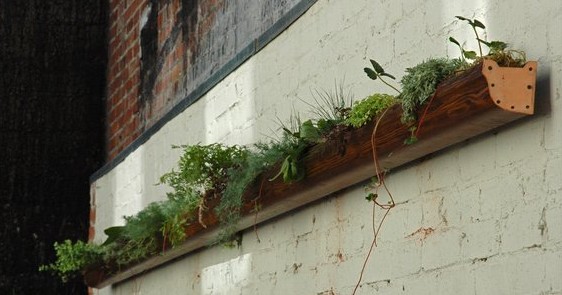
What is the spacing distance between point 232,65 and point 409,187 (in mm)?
1712

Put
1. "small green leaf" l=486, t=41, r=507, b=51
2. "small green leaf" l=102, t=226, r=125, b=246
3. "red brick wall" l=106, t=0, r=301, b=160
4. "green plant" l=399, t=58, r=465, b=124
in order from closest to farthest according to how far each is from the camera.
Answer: "small green leaf" l=486, t=41, r=507, b=51, "green plant" l=399, t=58, r=465, b=124, "red brick wall" l=106, t=0, r=301, b=160, "small green leaf" l=102, t=226, r=125, b=246

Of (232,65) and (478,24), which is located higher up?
(232,65)

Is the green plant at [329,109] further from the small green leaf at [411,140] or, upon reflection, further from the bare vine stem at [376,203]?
the small green leaf at [411,140]

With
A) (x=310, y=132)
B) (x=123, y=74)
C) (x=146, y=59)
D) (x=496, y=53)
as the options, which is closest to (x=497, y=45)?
(x=496, y=53)

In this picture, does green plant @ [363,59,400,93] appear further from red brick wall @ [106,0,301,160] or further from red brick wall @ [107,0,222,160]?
red brick wall @ [107,0,222,160]

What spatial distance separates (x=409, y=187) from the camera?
3.37 meters

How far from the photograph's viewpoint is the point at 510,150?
2.89 metres

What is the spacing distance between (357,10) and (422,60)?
1.69 ft

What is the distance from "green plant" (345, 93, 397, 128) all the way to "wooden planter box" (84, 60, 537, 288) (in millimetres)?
28

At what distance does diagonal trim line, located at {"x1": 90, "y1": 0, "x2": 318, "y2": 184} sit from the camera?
4.33 meters

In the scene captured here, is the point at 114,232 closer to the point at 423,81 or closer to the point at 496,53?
the point at 423,81

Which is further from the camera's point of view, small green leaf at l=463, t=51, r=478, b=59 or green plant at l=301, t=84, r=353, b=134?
green plant at l=301, t=84, r=353, b=134

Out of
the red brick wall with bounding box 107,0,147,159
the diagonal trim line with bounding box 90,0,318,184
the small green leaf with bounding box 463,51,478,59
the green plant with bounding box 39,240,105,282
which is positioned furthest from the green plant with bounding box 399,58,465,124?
the red brick wall with bounding box 107,0,147,159

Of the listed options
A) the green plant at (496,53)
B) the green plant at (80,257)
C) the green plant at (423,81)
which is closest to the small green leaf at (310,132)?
the green plant at (423,81)
